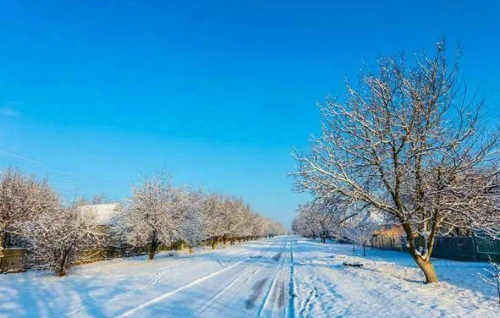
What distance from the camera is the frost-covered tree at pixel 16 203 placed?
69.3 ft

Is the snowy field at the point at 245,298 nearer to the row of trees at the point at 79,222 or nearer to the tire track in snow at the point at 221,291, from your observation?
the tire track in snow at the point at 221,291

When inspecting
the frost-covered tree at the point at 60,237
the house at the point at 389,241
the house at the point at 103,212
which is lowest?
the house at the point at 389,241

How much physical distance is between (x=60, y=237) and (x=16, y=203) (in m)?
10.5

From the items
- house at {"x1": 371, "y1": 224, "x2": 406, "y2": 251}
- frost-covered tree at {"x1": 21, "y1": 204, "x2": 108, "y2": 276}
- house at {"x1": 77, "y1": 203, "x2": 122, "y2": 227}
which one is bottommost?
house at {"x1": 371, "y1": 224, "x2": 406, "y2": 251}

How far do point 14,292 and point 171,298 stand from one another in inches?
246

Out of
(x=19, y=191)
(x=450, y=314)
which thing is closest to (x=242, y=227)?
(x=19, y=191)

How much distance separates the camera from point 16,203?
22.9 metres

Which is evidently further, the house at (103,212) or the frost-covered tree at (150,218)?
the frost-covered tree at (150,218)

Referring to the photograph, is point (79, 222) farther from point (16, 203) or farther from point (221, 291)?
point (16, 203)

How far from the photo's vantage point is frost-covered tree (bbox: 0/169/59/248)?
21109 millimetres

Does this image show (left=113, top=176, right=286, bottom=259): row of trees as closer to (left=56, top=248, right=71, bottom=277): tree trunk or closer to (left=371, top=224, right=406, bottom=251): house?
(left=56, top=248, right=71, bottom=277): tree trunk

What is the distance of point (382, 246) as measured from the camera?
132 feet

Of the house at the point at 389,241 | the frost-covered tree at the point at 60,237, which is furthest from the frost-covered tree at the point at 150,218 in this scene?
the house at the point at 389,241

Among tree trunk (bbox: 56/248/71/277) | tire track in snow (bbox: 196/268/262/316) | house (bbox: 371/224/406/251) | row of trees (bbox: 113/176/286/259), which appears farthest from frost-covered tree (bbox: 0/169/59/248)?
house (bbox: 371/224/406/251)
